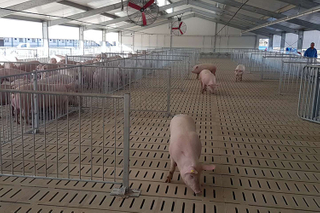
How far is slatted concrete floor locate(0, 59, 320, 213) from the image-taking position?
3.04m

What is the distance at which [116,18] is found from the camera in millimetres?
25734

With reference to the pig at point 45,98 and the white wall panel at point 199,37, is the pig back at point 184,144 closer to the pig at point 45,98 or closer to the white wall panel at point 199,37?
the pig at point 45,98

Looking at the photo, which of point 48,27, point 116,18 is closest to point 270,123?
point 48,27

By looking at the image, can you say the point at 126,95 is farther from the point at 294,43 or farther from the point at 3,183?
the point at 294,43

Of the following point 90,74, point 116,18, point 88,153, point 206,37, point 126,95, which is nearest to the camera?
point 126,95

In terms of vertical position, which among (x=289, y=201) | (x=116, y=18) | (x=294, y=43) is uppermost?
(x=116, y=18)

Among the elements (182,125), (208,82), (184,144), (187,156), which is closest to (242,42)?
(208,82)

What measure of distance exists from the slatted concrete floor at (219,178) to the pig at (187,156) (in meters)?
0.17

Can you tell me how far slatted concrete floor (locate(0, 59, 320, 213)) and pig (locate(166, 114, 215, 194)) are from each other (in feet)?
0.56

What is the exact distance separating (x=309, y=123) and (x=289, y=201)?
3688 millimetres

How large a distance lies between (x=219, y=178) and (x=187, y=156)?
685 mm

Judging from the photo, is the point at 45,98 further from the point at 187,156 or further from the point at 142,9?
the point at 187,156

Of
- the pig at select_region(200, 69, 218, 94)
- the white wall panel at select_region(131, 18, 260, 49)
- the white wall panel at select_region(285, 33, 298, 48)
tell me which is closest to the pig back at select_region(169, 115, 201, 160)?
the pig at select_region(200, 69, 218, 94)

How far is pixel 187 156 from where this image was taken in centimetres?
330
